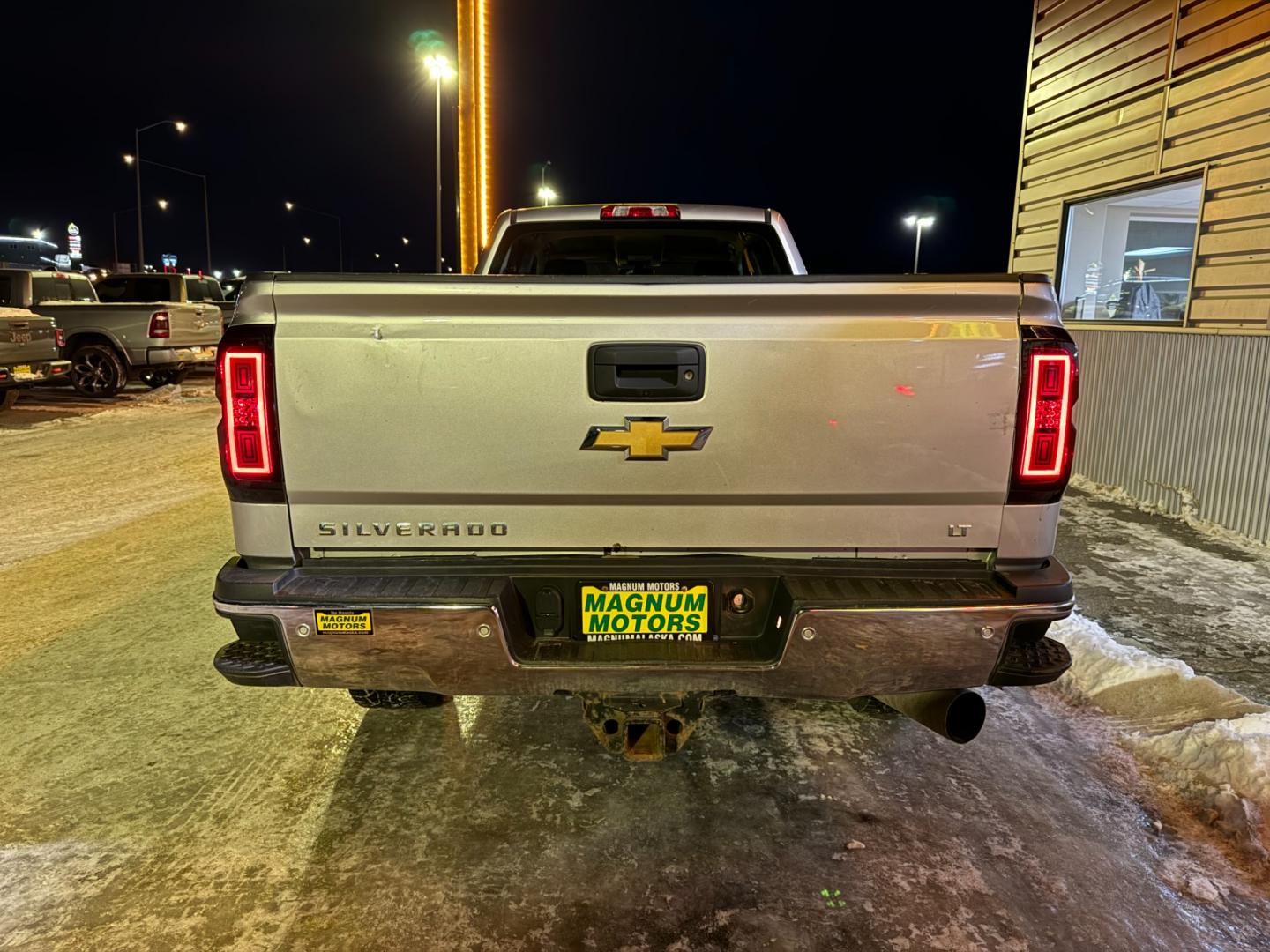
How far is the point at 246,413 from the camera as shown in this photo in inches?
101

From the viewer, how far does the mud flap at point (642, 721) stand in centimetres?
285

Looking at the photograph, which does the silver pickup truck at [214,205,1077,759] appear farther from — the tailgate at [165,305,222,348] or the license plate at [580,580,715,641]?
the tailgate at [165,305,222,348]

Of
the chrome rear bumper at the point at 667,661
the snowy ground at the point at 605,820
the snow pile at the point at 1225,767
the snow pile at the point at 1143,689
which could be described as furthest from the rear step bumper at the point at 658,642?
the snow pile at the point at 1143,689

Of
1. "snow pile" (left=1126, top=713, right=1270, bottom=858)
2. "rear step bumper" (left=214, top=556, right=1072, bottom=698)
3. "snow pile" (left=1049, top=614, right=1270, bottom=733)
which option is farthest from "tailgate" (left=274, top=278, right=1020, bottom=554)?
"snow pile" (left=1049, top=614, right=1270, bottom=733)

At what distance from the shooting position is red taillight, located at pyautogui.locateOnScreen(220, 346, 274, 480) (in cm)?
254

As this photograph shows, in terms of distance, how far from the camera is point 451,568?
105 inches

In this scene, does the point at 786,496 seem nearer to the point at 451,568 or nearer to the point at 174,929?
the point at 451,568

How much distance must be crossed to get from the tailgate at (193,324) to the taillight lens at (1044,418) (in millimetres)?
16082

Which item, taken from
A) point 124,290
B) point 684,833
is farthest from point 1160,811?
point 124,290

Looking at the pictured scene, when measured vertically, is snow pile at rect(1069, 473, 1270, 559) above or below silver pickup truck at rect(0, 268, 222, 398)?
below

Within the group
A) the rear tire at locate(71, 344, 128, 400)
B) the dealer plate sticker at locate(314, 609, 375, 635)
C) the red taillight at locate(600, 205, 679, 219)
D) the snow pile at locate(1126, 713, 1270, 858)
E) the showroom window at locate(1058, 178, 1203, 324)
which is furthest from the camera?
the rear tire at locate(71, 344, 128, 400)

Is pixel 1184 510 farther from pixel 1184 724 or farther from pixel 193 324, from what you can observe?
pixel 193 324

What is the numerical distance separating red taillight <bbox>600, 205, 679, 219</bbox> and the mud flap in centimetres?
294

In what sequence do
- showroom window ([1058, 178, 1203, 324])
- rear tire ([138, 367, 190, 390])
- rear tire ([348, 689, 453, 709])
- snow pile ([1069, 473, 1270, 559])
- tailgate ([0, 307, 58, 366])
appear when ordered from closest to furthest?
rear tire ([348, 689, 453, 709]) → snow pile ([1069, 473, 1270, 559]) → showroom window ([1058, 178, 1203, 324]) → tailgate ([0, 307, 58, 366]) → rear tire ([138, 367, 190, 390])
